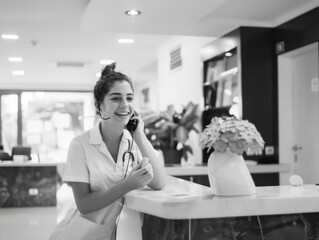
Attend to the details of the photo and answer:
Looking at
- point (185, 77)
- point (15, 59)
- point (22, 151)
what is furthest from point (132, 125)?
point (15, 59)

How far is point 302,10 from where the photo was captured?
5.34m

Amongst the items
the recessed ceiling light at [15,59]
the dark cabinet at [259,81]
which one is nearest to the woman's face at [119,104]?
the dark cabinet at [259,81]

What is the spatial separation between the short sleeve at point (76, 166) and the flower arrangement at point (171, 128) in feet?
14.6

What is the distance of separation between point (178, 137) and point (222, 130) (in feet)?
15.1

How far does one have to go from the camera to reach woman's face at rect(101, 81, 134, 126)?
2.20m

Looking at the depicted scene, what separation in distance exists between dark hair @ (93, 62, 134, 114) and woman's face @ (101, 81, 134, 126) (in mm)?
23

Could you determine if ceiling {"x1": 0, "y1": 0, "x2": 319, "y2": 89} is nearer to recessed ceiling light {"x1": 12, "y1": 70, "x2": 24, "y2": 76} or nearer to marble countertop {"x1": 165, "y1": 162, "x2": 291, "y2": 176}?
recessed ceiling light {"x1": 12, "y1": 70, "x2": 24, "y2": 76}

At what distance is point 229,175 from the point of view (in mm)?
2064

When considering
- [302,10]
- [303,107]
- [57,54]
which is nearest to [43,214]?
[57,54]

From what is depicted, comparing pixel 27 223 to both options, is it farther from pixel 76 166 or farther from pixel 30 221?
pixel 76 166

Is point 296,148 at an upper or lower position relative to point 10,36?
lower

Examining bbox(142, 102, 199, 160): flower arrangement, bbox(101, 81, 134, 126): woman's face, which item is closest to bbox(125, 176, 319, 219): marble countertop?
bbox(101, 81, 134, 126): woman's face

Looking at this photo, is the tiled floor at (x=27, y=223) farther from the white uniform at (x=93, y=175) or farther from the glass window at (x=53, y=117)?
the glass window at (x=53, y=117)

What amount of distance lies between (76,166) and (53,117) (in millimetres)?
15172
